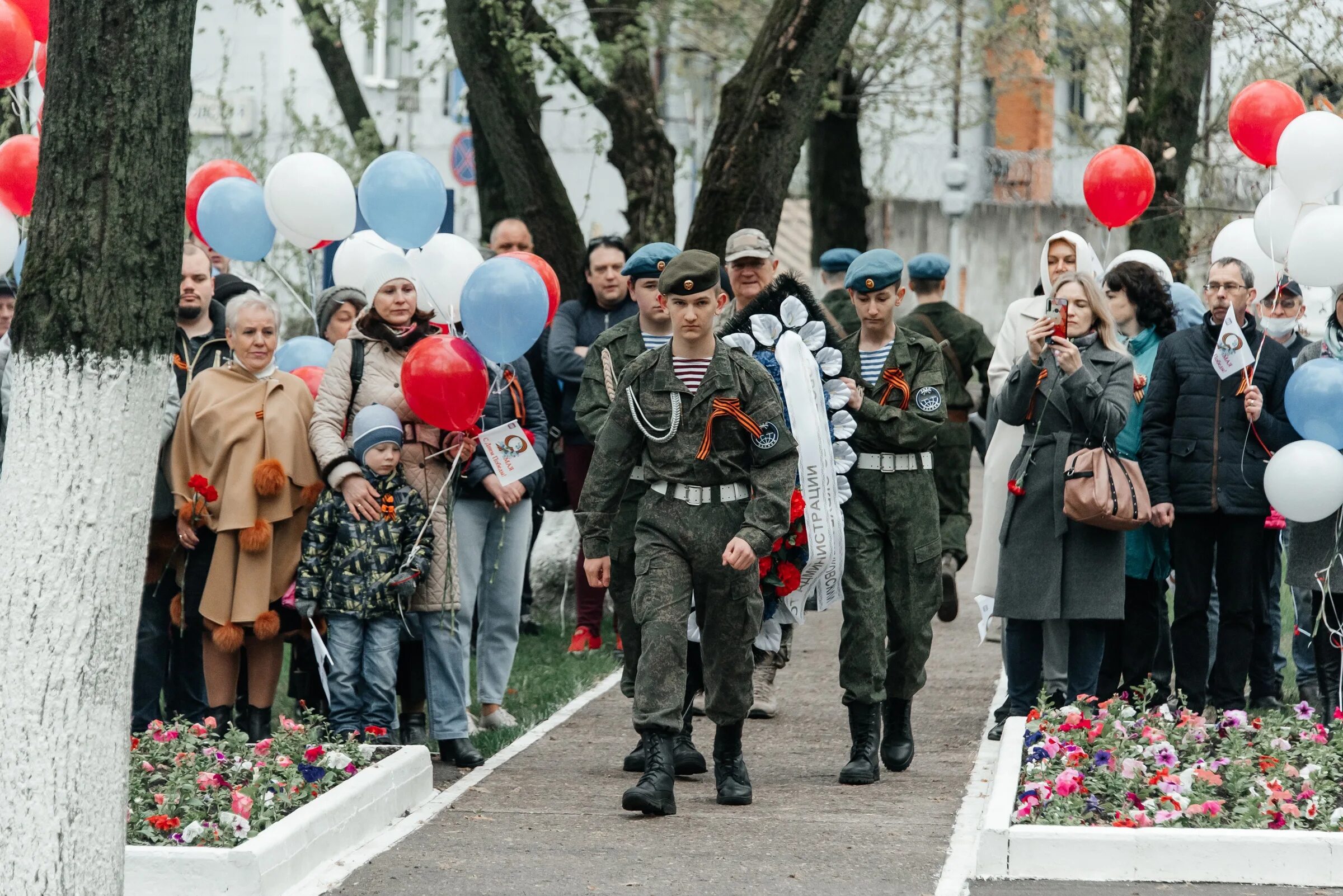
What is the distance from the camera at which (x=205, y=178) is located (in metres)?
9.72

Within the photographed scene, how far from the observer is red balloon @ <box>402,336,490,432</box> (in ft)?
24.3

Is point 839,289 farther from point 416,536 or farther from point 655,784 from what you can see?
point 655,784

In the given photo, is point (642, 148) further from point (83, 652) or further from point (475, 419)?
point (83, 652)

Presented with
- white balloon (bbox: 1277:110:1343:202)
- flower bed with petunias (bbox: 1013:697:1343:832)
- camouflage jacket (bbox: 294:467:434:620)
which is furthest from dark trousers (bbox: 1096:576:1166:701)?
camouflage jacket (bbox: 294:467:434:620)

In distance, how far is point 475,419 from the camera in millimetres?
7723

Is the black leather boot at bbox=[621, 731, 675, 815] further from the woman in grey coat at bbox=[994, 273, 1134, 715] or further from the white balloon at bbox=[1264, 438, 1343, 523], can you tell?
the white balloon at bbox=[1264, 438, 1343, 523]

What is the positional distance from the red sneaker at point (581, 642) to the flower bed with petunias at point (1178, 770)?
336cm

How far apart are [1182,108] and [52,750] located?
32.6 ft

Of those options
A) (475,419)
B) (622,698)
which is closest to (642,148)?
(622,698)

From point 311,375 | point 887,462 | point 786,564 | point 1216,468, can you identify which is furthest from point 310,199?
point 1216,468

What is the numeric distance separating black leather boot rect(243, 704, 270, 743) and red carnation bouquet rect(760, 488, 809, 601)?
86.0 inches

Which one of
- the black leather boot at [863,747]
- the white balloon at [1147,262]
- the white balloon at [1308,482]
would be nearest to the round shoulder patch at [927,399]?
the black leather boot at [863,747]

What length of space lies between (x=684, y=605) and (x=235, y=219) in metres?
3.32

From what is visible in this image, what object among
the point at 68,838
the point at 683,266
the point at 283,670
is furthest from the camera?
the point at 283,670
